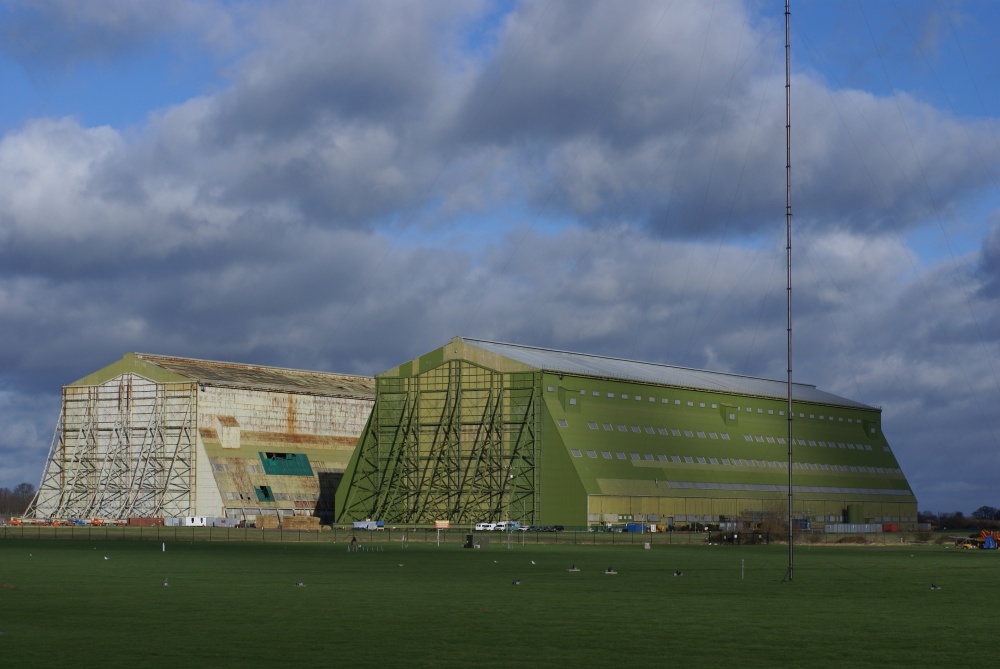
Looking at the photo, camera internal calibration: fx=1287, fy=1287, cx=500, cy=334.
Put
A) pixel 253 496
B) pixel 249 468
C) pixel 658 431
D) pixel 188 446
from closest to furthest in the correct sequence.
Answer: pixel 658 431
pixel 188 446
pixel 253 496
pixel 249 468

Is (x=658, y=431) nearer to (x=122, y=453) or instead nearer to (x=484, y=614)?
(x=122, y=453)

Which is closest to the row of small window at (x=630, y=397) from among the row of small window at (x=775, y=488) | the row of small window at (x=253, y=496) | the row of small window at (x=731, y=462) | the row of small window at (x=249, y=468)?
the row of small window at (x=731, y=462)

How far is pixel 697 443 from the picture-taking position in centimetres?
13425

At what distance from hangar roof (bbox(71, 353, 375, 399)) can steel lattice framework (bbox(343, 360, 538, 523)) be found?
63.1ft

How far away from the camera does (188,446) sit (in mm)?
135375

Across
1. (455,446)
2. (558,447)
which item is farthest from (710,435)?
(455,446)

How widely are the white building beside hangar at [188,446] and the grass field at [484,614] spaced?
79.7 metres

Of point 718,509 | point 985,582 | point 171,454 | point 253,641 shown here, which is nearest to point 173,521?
point 171,454

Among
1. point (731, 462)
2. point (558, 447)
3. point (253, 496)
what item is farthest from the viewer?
point (731, 462)

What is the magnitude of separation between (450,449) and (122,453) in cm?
3861

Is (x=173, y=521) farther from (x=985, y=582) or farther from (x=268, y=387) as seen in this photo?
(x=985, y=582)

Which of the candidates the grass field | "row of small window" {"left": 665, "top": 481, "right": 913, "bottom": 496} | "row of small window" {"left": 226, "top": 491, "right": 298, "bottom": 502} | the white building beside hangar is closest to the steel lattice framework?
"row of small window" {"left": 226, "top": 491, "right": 298, "bottom": 502}

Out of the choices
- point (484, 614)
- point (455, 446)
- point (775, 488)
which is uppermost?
point (455, 446)

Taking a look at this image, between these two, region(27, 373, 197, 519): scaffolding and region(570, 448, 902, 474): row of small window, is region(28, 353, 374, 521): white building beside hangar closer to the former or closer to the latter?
region(27, 373, 197, 519): scaffolding
